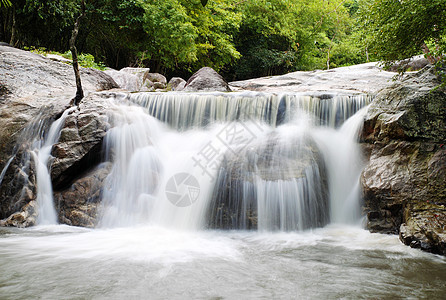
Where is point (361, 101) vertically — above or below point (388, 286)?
above

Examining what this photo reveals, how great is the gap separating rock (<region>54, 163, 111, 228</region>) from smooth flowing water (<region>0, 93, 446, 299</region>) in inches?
6.7

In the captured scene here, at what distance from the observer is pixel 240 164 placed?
6.09 m

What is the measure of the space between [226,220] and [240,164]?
3.73 ft

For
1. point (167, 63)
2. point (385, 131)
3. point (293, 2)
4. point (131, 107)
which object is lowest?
point (385, 131)

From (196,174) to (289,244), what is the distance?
94.5 inches

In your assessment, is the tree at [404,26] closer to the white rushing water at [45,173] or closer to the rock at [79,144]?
the rock at [79,144]

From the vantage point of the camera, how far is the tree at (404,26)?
5254mm

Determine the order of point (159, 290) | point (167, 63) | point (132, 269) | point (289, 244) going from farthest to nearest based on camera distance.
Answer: point (167, 63) < point (289, 244) < point (132, 269) < point (159, 290)

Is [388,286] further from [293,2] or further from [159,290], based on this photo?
[293,2]

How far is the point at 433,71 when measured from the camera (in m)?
5.97

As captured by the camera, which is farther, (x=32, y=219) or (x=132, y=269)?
(x=32, y=219)

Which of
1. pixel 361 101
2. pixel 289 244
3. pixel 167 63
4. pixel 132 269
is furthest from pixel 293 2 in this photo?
pixel 132 269

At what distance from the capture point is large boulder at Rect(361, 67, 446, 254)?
4.92 meters

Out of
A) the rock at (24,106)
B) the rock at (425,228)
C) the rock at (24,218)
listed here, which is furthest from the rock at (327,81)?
the rock at (24,218)
